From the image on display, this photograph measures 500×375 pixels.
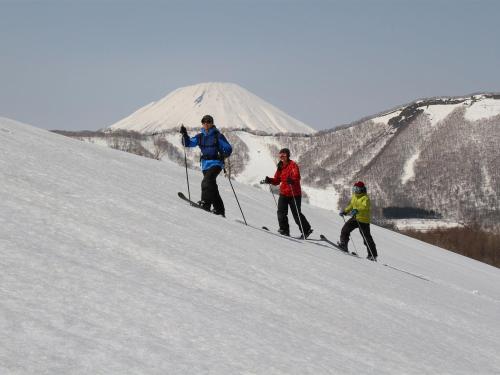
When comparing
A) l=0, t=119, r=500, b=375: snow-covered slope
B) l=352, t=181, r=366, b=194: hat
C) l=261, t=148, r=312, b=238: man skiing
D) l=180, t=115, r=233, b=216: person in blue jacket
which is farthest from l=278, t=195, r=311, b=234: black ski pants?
l=0, t=119, r=500, b=375: snow-covered slope

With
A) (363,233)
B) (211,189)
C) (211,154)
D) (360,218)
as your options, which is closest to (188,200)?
(211,189)

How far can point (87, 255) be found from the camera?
5422 millimetres

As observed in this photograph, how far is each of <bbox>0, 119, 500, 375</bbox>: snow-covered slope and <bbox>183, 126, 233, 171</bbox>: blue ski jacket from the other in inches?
47.6

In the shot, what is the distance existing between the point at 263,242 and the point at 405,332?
3.75 m

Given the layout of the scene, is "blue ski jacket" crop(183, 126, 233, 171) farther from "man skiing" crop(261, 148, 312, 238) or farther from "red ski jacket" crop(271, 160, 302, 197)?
"red ski jacket" crop(271, 160, 302, 197)

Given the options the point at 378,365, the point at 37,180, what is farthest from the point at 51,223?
the point at 378,365

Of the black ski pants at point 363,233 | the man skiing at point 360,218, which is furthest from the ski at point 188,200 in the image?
the black ski pants at point 363,233

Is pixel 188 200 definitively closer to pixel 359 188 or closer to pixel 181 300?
pixel 359 188

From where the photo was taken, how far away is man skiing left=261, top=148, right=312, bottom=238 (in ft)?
42.4

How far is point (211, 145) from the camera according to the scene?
444 inches

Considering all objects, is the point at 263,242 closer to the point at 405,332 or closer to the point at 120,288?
the point at 405,332

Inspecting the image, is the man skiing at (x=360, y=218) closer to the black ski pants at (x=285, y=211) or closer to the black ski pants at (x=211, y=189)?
the black ski pants at (x=285, y=211)

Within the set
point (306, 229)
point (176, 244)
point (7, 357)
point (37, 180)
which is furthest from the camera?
point (306, 229)

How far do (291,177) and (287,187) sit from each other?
15.0 inches
